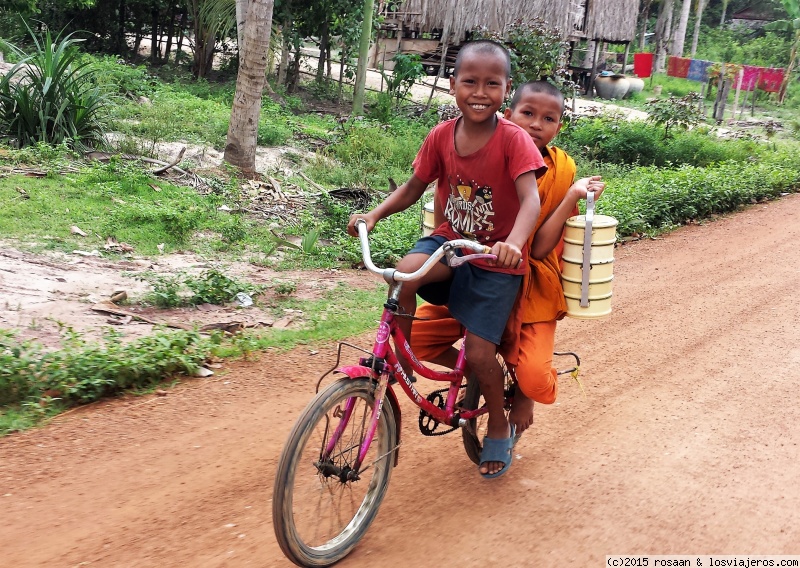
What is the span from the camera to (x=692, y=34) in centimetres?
3562

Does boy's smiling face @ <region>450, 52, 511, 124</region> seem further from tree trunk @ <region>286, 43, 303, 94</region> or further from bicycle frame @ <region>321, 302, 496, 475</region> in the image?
tree trunk @ <region>286, 43, 303, 94</region>

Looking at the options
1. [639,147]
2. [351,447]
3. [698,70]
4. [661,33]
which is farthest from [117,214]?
[661,33]

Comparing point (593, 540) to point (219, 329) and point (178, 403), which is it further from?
point (219, 329)

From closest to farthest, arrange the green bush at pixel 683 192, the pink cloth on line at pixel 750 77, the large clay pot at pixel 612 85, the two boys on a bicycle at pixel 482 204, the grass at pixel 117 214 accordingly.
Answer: the two boys on a bicycle at pixel 482 204
the grass at pixel 117 214
the green bush at pixel 683 192
the large clay pot at pixel 612 85
the pink cloth on line at pixel 750 77

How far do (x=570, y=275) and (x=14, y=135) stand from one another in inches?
316

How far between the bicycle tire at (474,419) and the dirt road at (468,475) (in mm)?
108

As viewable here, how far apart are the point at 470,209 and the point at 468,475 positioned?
1.39m

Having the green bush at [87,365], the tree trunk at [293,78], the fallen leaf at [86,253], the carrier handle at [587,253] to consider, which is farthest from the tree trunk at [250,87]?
the tree trunk at [293,78]

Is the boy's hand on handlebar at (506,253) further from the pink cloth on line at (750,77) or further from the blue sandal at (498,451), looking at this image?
the pink cloth on line at (750,77)

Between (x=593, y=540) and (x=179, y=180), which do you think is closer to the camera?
(x=593, y=540)

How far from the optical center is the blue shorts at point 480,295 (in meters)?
3.32

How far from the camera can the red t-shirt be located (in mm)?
3133

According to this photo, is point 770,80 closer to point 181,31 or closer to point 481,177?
point 181,31

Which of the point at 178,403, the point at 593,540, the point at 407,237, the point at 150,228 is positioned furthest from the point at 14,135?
the point at 593,540
